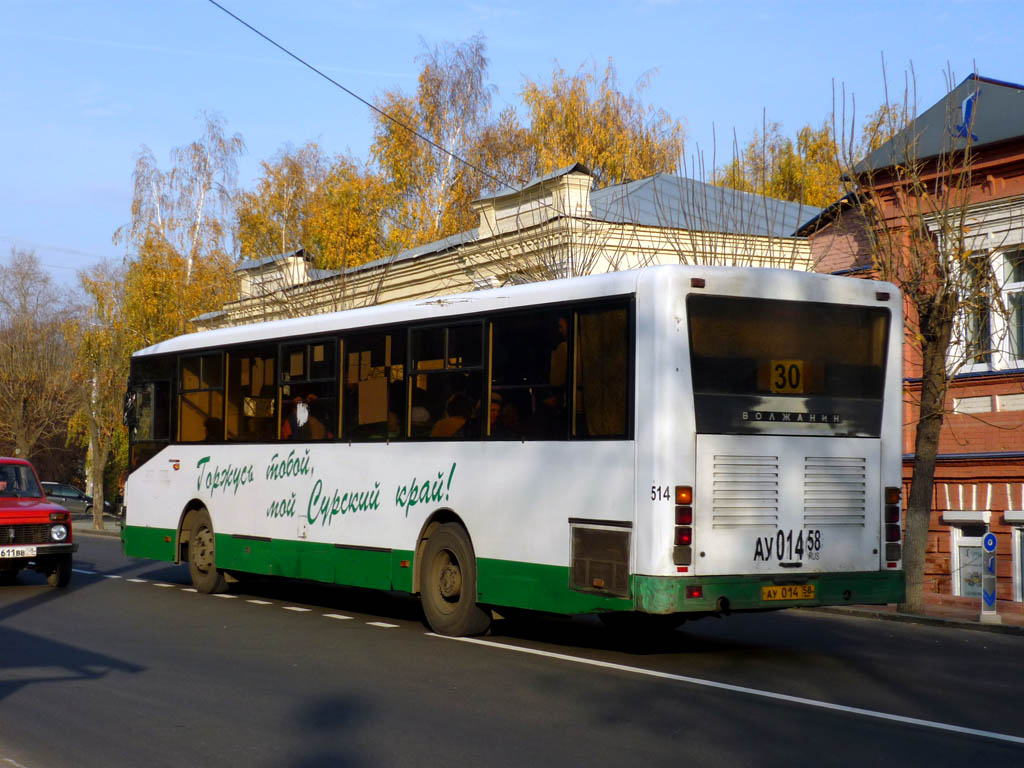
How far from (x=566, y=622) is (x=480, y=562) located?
111 inches

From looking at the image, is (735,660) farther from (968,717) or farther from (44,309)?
(44,309)

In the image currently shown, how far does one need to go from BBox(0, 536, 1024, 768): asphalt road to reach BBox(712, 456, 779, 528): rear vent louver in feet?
4.06

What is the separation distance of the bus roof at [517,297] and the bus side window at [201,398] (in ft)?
2.07

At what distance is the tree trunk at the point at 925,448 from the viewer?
17422 mm

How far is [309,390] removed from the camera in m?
15.6

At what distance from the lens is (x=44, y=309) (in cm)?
5591

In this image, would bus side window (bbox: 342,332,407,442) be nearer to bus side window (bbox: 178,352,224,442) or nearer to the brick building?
bus side window (bbox: 178,352,224,442)

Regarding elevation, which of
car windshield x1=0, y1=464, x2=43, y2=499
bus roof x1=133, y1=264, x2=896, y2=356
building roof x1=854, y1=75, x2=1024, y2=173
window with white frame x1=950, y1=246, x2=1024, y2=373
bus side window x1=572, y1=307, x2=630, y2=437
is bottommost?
car windshield x1=0, y1=464, x2=43, y2=499

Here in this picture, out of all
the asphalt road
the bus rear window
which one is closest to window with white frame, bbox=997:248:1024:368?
the asphalt road

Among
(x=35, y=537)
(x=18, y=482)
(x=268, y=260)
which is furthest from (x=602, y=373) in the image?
(x=268, y=260)

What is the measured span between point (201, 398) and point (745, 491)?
9.31m

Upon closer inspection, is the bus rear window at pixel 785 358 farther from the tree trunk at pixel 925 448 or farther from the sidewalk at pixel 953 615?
the tree trunk at pixel 925 448

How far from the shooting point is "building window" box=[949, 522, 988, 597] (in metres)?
20.8

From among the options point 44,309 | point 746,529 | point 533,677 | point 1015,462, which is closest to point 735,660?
point 746,529
